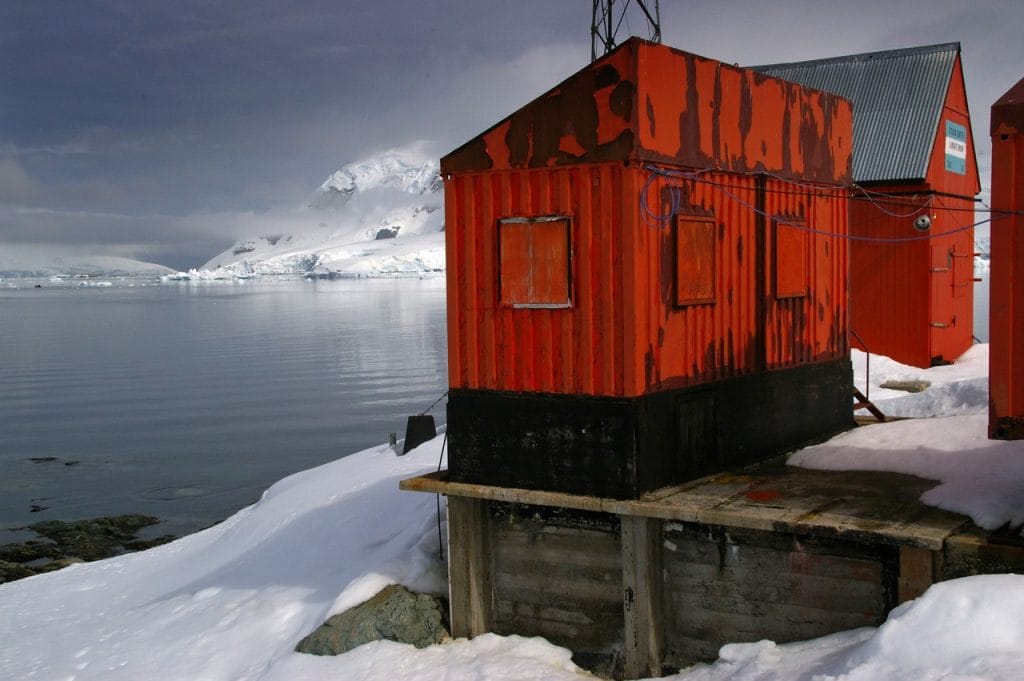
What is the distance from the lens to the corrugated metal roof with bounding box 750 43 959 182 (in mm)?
24188

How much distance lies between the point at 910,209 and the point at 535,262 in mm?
16057

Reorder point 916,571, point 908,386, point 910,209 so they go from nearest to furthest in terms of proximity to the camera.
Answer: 1. point 916,571
2. point 908,386
3. point 910,209

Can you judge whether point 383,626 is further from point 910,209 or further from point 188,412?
point 188,412

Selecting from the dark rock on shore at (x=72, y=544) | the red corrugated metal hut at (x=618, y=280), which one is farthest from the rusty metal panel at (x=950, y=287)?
the dark rock on shore at (x=72, y=544)

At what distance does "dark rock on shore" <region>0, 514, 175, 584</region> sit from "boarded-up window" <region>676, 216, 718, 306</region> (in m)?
14.2

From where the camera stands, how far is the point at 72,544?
21469 mm

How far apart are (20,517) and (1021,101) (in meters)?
23.2

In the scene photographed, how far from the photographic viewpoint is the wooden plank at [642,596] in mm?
9461

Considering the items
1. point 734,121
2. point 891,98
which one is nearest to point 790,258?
point 734,121

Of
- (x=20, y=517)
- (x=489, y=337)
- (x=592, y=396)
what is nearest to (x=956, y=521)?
(x=592, y=396)

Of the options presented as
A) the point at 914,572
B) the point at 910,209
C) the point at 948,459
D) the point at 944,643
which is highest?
the point at 910,209

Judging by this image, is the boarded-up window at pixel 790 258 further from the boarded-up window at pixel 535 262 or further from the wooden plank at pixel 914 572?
the wooden plank at pixel 914 572

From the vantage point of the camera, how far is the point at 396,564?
1170 cm

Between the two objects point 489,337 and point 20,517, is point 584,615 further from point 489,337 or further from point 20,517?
point 20,517
